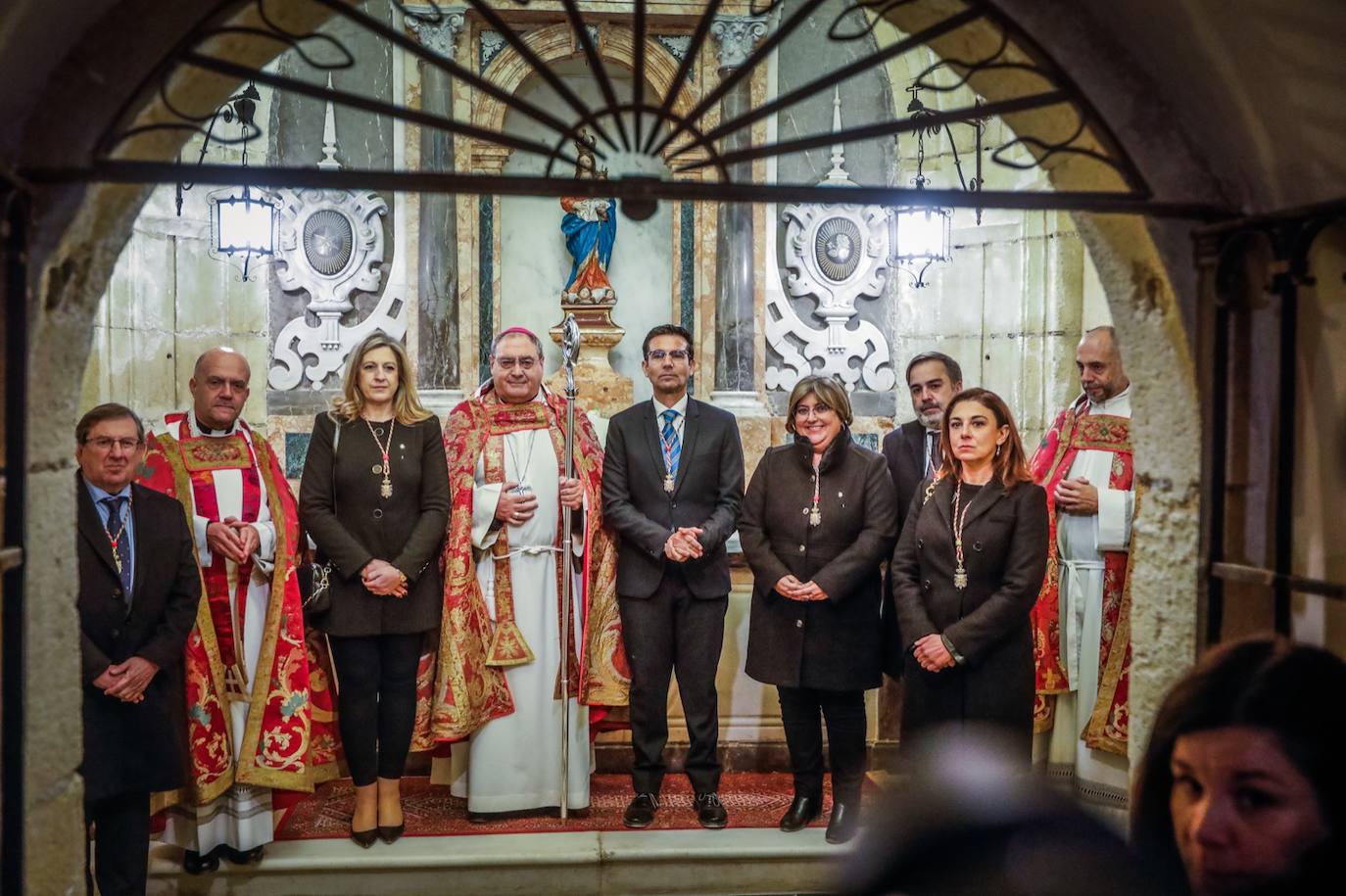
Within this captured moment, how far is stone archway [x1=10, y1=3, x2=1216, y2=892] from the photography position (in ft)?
7.95

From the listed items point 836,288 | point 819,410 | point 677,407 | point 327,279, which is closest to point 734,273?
point 836,288

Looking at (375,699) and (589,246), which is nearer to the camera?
(375,699)

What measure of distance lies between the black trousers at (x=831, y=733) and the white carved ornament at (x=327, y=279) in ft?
11.9

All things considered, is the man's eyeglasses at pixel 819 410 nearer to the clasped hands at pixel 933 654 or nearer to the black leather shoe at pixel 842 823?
the clasped hands at pixel 933 654

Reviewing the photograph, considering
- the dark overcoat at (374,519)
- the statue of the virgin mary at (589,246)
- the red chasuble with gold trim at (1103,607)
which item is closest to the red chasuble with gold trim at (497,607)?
the dark overcoat at (374,519)

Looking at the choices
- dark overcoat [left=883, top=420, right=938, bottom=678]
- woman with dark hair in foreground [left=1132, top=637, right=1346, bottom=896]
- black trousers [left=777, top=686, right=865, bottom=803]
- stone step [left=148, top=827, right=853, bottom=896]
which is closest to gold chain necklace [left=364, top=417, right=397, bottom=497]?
stone step [left=148, top=827, right=853, bottom=896]

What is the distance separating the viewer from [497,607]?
4211 millimetres

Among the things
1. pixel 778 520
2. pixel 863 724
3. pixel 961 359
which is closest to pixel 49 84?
pixel 778 520

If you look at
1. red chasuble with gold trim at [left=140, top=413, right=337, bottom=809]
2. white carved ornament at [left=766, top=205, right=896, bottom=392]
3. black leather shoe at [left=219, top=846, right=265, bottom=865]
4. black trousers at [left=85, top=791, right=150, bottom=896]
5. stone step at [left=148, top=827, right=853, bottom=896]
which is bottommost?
stone step at [left=148, top=827, right=853, bottom=896]

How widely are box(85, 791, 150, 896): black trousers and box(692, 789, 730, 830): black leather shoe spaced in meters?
1.74

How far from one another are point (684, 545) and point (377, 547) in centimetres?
101

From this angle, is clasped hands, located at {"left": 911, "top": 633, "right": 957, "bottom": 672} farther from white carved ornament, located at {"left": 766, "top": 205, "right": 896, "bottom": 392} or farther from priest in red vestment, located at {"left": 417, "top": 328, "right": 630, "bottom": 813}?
white carved ornament, located at {"left": 766, "top": 205, "right": 896, "bottom": 392}

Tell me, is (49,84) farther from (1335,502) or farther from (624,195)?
(1335,502)

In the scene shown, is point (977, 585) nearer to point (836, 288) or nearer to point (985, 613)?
point (985, 613)
